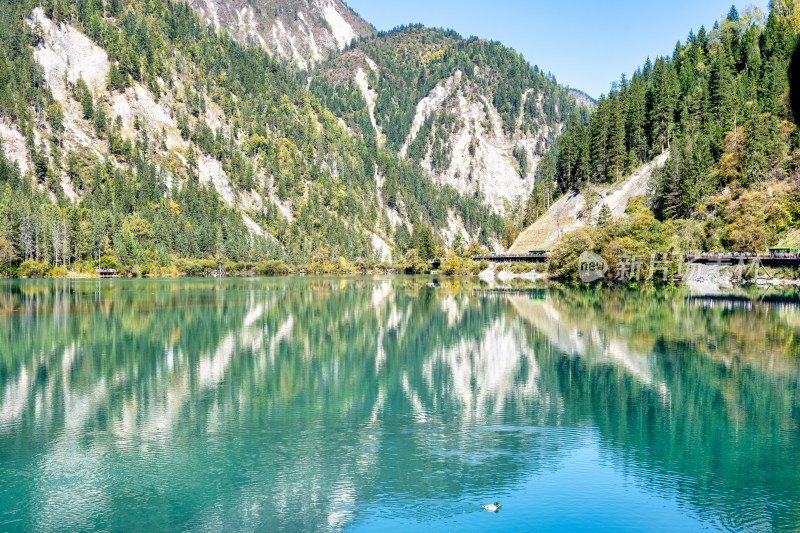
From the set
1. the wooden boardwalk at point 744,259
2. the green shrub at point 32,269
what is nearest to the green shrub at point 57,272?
the green shrub at point 32,269

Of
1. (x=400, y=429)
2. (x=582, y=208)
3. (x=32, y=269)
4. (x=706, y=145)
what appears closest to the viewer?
(x=400, y=429)

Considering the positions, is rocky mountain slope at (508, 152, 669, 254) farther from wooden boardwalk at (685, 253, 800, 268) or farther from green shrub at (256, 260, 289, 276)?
green shrub at (256, 260, 289, 276)

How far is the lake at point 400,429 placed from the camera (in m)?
17.2

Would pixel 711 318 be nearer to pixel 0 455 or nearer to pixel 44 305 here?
pixel 0 455

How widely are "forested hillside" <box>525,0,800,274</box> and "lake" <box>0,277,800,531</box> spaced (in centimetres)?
5687

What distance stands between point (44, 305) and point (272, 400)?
54.5 m

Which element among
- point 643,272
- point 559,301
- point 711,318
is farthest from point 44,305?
point 643,272

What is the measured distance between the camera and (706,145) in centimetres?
11056

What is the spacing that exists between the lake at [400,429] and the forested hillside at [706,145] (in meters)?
56.9

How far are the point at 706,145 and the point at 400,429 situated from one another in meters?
105
